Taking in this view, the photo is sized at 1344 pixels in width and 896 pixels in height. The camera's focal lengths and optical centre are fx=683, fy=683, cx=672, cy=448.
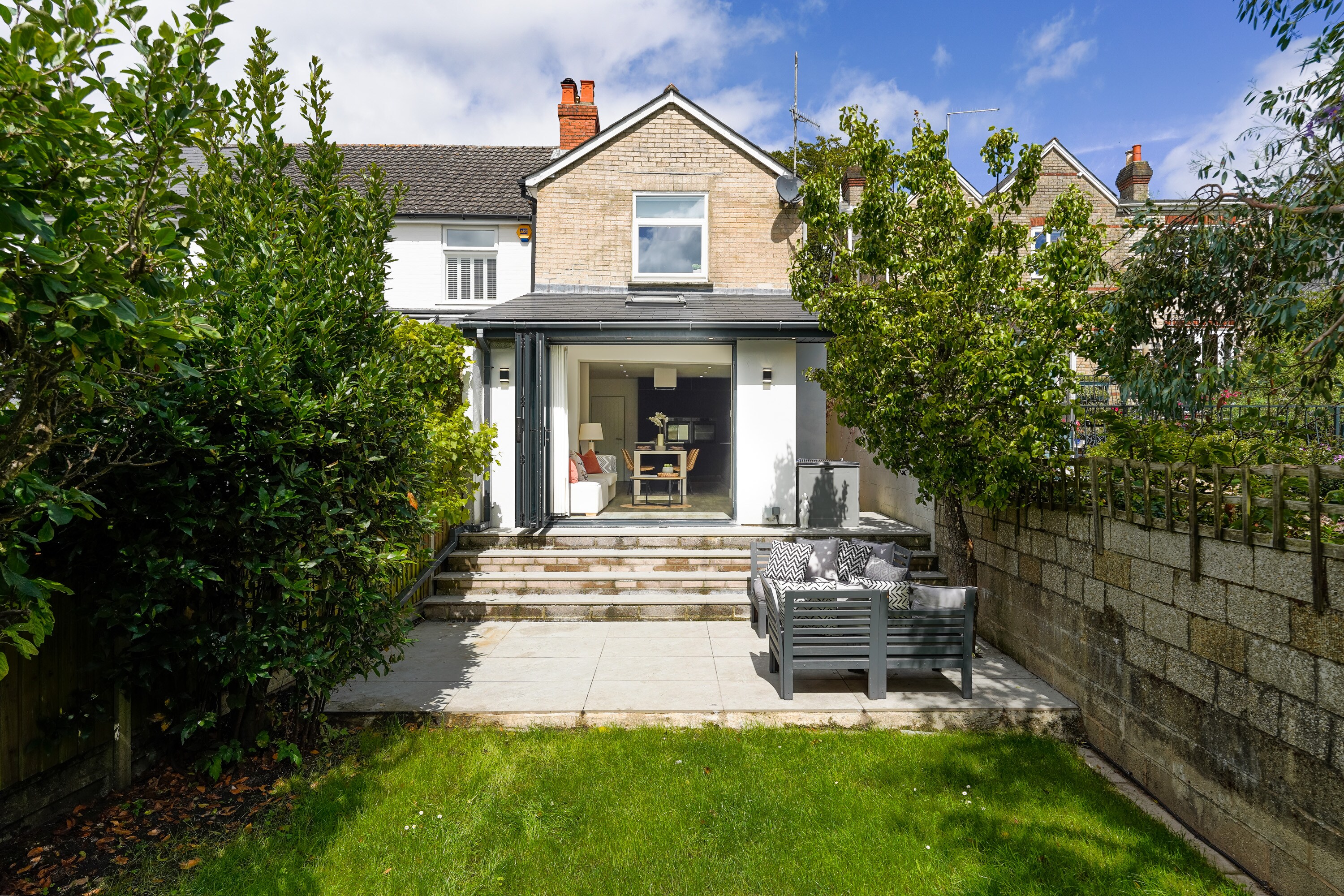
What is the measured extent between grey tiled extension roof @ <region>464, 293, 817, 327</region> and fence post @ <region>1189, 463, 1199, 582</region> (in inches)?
212

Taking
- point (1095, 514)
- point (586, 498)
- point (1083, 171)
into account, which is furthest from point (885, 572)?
point (1083, 171)

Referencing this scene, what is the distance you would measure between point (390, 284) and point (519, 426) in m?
6.22

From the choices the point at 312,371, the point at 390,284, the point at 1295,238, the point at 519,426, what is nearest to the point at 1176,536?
the point at 1295,238

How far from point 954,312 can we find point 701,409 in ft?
41.1

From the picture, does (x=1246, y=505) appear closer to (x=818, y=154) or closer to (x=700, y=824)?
(x=700, y=824)

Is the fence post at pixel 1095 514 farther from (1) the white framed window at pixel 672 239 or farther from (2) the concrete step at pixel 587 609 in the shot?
(1) the white framed window at pixel 672 239

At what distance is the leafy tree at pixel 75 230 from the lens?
1.59m

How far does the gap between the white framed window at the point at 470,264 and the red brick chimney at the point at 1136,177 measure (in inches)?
664

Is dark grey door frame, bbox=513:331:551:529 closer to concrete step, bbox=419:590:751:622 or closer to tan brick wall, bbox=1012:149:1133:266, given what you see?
concrete step, bbox=419:590:751:622


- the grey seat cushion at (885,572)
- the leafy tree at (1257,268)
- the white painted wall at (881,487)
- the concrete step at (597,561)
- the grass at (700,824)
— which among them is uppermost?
the leafy tree at (1257,268)

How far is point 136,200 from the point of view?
6.98ft

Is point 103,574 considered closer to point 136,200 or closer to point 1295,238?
point 136,200

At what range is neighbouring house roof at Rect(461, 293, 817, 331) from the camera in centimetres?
872

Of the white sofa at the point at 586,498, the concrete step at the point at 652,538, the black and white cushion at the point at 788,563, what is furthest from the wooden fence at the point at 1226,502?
the white sofa at the point at 586,498
